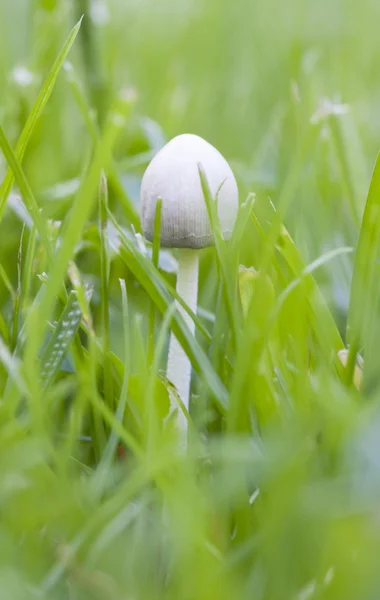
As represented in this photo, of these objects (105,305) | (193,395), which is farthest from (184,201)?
(193,395)

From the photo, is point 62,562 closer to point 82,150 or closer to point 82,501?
point 82,501

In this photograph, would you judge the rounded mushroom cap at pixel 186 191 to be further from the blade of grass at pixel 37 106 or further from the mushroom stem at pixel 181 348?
the blade of grass at pixel 37 106

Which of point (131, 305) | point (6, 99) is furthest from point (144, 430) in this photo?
point (6, 99)

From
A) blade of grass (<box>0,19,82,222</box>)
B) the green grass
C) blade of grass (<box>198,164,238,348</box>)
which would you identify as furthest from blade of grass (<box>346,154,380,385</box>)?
blade of grass (<box>0,19,82,222</box>)

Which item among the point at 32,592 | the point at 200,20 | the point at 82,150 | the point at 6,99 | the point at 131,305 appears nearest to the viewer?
the point at 32,592

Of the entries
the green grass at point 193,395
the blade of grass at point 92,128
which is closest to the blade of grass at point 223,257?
the green grass at point 193,395

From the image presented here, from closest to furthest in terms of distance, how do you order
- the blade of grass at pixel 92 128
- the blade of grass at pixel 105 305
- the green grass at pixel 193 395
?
the green grass at pixel 193 395 < the blade of grass at pixel 105 305 < the blade of grass at pixel 92 128
